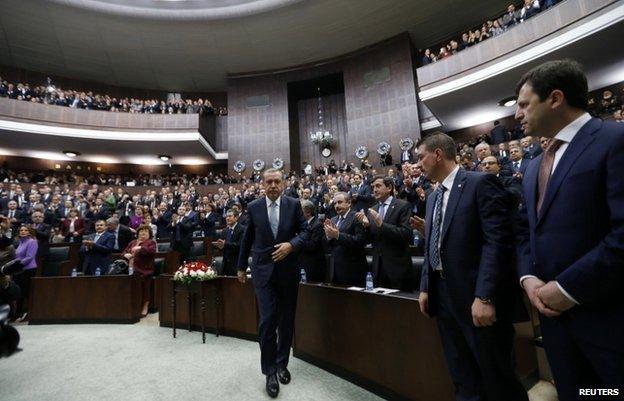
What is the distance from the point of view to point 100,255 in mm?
5055

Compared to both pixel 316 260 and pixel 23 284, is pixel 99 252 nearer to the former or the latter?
pixel 23 284

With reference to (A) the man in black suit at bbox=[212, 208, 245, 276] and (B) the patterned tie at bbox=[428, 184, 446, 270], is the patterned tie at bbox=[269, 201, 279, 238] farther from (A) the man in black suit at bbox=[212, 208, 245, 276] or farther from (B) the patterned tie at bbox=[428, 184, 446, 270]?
(A) the man in black suit at bbox=[212, 208, 245, 276]

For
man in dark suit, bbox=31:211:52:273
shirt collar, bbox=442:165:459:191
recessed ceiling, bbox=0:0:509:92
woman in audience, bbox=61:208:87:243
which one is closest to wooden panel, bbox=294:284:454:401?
shirt collar, bbox=442:165:459:191

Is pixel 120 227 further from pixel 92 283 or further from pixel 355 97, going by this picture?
pixel 355 97

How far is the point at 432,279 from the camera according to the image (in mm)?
1522

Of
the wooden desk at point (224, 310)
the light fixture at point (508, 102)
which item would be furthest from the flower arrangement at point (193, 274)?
the light fixture at point (508, 102)

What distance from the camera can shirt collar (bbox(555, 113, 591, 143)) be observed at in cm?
108

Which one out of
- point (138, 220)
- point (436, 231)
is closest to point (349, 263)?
point (436, 231)

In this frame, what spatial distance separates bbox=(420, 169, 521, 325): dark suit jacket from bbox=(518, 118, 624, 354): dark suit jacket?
0.49 feet

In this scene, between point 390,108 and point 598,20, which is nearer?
point 598,20

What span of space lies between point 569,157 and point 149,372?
3155 mm

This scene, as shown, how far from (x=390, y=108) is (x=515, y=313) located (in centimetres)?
1211

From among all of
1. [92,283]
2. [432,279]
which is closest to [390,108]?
[92,283]

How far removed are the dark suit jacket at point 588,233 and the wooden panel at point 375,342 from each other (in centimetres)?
91
